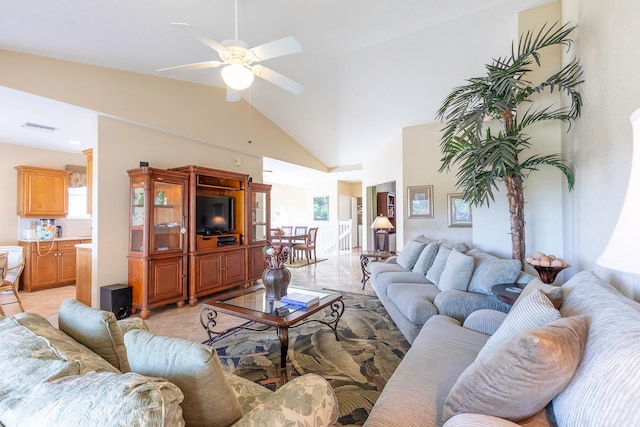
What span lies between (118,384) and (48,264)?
19.1 ft

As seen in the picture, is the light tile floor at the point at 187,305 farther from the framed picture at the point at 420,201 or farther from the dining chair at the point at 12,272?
the framed picture at the point at 420,201

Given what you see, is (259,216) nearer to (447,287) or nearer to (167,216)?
(167,216)

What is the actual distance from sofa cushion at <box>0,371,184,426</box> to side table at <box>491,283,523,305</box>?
7.59 ft

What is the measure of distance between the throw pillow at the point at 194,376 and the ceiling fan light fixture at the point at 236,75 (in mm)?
2107

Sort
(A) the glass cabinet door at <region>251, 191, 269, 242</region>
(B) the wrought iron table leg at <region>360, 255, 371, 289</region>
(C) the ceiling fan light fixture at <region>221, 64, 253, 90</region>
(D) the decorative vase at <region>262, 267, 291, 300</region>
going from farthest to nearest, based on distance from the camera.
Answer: (A) the glass cabinet door at <region>251, 191, 269, 242</region>, (B) the wrought iron table leg at <region>360, 255, 371, 289</region>, (D) the decorative vase at <region>262, 267, 291, 300</region>, (C) the ceiling fan light fixture at <region>221, 64, 253, 90</region>

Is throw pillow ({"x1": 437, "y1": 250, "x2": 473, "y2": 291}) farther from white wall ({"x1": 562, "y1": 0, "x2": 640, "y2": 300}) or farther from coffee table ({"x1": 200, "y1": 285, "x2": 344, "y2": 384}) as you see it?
coffee table ({"x1": 200, "y1": 285, "x2": 344, "y2": 384})

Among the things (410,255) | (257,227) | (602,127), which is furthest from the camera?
(257,227)

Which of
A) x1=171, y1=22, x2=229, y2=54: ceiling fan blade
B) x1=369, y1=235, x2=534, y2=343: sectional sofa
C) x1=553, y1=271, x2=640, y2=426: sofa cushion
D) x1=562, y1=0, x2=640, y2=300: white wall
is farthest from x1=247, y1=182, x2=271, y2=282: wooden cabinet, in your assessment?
x1=553, y1=271, x2=640, y2=426: sofa cushion

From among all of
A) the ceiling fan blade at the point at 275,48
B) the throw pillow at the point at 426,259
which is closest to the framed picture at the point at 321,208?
the throw pillow at the point at 426,259

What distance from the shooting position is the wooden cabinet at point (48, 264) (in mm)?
4664

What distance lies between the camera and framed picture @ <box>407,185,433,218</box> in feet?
17.2

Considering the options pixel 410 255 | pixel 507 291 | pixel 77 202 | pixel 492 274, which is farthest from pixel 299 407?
pixel 77 202

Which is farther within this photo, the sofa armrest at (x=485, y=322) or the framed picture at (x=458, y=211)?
the framed picture at (x=458, y=211)

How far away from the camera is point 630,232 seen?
30.8 inches
